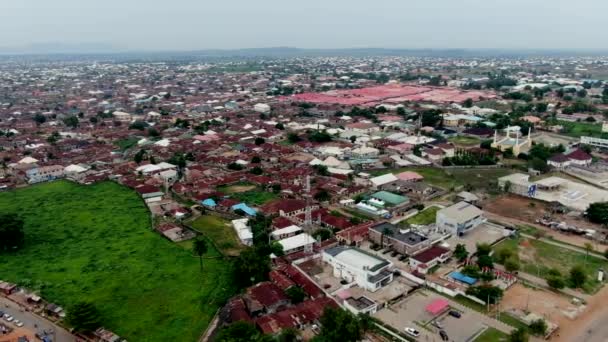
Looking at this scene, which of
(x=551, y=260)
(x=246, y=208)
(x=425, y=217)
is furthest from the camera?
(x=246, y=208)

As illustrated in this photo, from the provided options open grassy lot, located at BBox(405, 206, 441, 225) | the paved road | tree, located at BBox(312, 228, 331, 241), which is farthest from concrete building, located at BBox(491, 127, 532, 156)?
the paved road

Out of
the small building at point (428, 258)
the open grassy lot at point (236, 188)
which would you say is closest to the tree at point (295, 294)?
the small building at point (428, 258)

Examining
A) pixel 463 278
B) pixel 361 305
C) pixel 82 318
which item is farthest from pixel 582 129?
pixel 82 318

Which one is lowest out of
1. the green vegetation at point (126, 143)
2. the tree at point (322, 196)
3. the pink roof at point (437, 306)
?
the pink roof at point (437, 306)

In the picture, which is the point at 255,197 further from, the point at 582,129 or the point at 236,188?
the point at 582,129

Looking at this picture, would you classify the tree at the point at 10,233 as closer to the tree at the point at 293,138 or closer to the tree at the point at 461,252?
the tree at the point at 461,252
